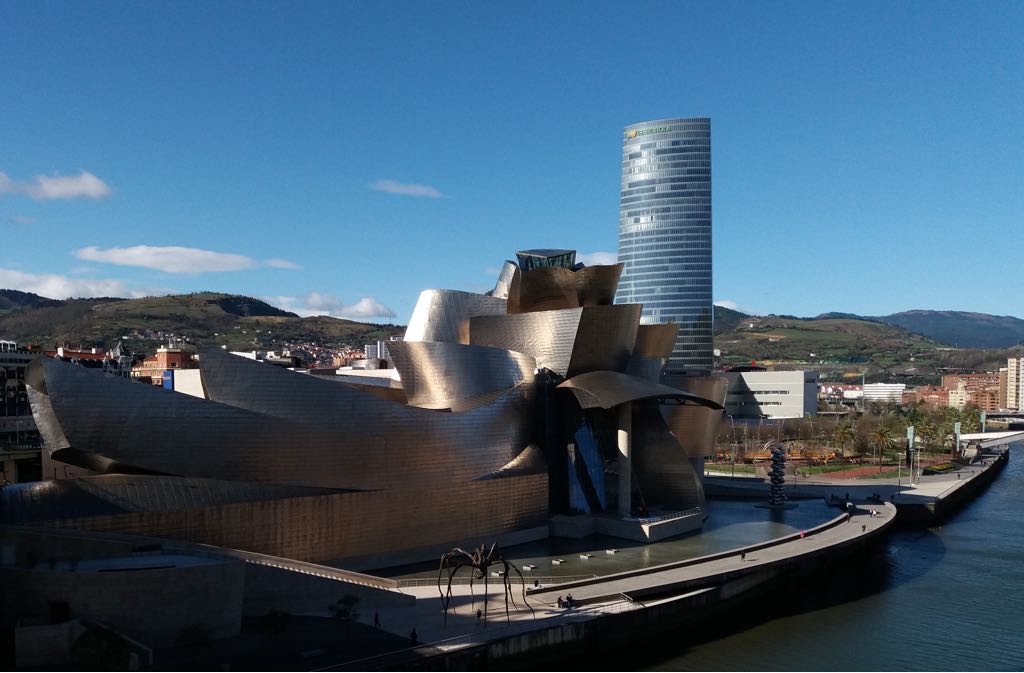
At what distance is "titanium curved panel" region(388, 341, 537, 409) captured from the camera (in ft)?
106

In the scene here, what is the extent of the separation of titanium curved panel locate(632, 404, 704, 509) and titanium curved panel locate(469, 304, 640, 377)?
2.92 meters

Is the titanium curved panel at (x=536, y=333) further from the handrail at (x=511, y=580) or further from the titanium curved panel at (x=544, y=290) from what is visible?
the handrail at (x=511, y=580)

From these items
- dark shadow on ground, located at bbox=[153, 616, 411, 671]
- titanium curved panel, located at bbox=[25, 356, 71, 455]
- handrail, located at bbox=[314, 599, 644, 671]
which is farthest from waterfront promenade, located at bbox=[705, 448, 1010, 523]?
titanium curved panel, located at bbox=[25, 356, 71, 455]

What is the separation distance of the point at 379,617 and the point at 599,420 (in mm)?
18342

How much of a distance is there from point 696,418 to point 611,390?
949 centimetres

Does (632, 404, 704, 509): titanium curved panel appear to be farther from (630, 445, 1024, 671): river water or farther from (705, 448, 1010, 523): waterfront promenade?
(705, 448, 1010, 523): waterfront promenade

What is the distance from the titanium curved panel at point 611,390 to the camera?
1308 inches

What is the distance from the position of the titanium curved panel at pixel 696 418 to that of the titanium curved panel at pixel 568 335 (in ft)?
19.6

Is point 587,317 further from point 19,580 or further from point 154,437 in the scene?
point 19,580

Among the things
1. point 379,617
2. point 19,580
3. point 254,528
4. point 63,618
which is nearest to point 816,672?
point 379,617

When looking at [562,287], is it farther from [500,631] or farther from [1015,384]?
[1015,384]

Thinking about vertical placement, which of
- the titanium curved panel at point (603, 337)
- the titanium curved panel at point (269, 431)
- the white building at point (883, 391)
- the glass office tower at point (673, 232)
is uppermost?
the glass office tower at point (673, 232)

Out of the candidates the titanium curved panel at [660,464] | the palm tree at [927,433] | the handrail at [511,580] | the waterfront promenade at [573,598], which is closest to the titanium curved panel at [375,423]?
the handrail at [511,580]

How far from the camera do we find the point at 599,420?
3859 cm
